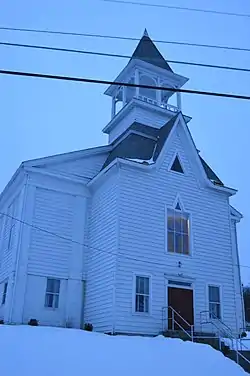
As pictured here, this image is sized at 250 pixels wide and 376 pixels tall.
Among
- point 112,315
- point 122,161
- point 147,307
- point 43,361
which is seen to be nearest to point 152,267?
point 147,307

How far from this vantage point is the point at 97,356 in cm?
952

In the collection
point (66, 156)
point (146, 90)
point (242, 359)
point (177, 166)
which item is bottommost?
point (242, 359)

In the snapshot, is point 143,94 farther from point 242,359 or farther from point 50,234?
point 242,359

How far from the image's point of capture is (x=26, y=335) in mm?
10773

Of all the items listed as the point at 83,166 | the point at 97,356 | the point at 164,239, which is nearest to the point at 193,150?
the point at 164,239

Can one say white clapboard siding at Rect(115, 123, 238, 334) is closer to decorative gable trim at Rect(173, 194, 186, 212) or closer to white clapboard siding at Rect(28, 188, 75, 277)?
decorative gable trim at Rect(173, 194, 186, 212)

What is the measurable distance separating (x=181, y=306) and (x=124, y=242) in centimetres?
355

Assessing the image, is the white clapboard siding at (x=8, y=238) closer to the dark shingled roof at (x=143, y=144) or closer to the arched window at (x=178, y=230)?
the dark shingled roof at (x=143, y=144)

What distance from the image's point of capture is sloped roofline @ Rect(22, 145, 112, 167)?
18.6m

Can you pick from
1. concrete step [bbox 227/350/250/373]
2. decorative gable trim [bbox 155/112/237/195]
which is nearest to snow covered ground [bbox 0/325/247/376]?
concrete step [bbox 227/350/250/373]

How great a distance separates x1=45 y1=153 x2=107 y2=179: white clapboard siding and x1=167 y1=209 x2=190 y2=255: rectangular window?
461 cm

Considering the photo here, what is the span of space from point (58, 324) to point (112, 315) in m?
3.28

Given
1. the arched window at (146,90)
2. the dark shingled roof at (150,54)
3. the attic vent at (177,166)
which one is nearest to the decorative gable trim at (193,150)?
the attic vent at (177,166)

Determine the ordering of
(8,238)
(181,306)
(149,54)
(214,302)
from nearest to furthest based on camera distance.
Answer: (181,306)
(214,302)
(8,238)
(149,54)
